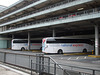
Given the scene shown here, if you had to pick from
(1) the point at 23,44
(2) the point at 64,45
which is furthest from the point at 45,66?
(1) the point at 23,44

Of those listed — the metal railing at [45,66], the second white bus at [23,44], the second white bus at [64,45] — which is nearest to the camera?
the metal railing at [45,66]

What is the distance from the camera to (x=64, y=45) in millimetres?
25031

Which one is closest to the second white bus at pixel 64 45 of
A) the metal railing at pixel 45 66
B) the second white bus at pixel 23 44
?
the metal railing at pixel 45 66

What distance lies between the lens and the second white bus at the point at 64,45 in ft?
79.6

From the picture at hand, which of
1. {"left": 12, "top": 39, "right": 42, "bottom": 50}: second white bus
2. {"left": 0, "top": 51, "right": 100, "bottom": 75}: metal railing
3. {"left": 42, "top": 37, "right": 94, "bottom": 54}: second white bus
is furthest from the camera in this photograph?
{"left": 12, "top": 39, "right": 42, "bottom": 50}: second white bus

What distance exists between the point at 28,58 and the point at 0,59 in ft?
17.3

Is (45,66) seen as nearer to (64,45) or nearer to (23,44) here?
(64,45)

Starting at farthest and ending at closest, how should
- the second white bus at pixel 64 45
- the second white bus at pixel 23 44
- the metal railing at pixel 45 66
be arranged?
the second white bus at pixel 23 44
the second white bus at pixel 64 45
the metal railing at pixel 45 66

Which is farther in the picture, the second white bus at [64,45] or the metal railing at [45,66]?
the second white bus at [64,45]

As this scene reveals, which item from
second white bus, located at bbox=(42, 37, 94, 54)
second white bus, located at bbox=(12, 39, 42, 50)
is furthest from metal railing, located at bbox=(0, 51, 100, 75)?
second white bus, located at bbox=(12, 39, 42, 50)

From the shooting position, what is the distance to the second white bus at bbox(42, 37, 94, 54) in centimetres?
2425

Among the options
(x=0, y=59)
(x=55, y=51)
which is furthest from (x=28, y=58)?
(x=55, y=51)

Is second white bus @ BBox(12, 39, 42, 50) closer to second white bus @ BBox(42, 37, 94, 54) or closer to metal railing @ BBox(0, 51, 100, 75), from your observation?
second white bus @ BBox(42, 37, 94, 54)

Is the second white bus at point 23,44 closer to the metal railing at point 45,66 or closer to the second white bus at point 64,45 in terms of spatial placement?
the second white bus at point 64,45
